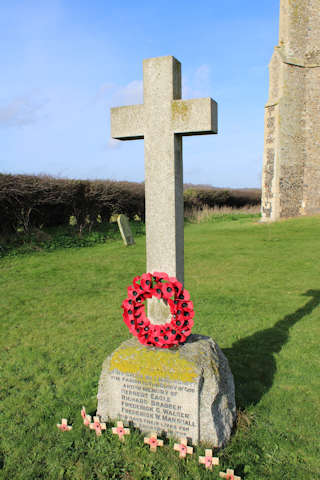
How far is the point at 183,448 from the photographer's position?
9.34ft

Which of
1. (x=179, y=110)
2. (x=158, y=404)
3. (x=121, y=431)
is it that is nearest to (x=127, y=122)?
(x=179, y=110)

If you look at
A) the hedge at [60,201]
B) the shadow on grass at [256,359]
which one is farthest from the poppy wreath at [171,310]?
the hedge at [60,201]

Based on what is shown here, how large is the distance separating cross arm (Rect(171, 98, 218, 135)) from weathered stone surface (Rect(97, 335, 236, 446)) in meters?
1.92

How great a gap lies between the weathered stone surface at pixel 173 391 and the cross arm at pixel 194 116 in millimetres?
1918

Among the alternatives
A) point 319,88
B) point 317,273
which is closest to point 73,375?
point 317,273

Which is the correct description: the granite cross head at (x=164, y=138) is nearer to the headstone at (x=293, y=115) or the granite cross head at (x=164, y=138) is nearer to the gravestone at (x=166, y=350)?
the gravestone at (x=166, y=350)

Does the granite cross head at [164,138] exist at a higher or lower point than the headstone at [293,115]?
lower

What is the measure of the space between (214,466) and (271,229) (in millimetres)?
13790

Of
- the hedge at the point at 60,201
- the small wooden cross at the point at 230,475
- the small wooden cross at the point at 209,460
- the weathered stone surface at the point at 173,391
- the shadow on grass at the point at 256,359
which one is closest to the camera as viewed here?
the small wooden cross at the point at 230,475

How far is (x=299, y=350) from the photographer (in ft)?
15.6

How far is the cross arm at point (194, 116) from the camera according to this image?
3.20m

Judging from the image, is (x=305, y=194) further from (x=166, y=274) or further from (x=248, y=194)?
(x=166, y=274)

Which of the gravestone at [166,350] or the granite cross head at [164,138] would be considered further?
the granite cross head at [164,138]

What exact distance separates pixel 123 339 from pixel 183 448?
8.16 ft
